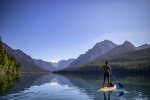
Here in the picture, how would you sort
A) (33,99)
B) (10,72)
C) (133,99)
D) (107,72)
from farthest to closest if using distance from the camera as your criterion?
(10,72) → (107,72) → (133,99) → (33,99)

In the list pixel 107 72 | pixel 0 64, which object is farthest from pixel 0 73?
pixel 107 72

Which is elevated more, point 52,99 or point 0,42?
point 0,42

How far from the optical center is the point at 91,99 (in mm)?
34375

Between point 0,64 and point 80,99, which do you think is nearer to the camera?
point 80,99

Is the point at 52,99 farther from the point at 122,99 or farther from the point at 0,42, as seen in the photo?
the point at 0,42

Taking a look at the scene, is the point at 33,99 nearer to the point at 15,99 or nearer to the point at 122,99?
the point at 15,99

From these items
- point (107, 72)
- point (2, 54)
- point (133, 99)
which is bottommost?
point (133, 99)

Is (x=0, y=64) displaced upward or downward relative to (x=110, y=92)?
upward

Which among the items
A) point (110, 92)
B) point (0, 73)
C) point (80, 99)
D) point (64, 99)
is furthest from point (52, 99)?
point (0, 73)

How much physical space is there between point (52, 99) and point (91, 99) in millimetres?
5715

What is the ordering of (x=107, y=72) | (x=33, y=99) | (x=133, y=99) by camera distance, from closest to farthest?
(x=33, y=99), (x=133, y=99), (x=107, y=72)

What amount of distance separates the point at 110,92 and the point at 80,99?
10.1 meters

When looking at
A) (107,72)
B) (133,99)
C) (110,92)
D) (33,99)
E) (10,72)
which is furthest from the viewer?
(10,72)

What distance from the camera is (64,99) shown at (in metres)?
32.8
